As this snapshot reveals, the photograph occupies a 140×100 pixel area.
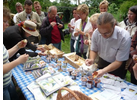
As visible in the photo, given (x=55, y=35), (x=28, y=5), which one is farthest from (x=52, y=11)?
(x=28, y=5)

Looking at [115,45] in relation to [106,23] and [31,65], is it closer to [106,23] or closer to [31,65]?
[106,23]

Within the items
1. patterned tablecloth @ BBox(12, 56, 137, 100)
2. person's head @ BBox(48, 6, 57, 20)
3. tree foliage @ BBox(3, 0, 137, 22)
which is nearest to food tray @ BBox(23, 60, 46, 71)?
patterned tablecloth @ BBox(12, 56, 137, 100)

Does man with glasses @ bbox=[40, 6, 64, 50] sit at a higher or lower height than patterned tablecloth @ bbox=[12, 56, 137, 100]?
higher

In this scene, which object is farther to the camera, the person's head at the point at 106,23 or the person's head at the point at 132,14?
the person's head at the point at 132,14

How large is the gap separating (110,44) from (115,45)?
87 mm

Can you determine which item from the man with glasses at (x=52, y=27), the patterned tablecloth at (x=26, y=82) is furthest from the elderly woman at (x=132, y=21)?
the man with glasses at (x=52, y=27)

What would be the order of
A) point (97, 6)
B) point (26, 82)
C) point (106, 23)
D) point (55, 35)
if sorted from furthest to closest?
point (97, 6), point (55, 35), point (26, 82), point (106, 23)

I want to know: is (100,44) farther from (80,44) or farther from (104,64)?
(80,44)

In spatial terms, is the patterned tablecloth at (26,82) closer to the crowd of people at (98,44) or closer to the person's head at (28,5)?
the crowd of people at (98,44)

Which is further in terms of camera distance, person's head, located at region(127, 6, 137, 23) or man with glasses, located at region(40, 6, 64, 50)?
man with glasses, located at region(40, 6, 64, 50)

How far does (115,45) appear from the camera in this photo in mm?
1879

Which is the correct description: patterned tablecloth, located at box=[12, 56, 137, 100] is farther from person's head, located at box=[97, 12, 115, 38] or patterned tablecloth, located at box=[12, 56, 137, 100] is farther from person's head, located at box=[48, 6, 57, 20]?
person's head, located at box=[48, 6, 57, 20]

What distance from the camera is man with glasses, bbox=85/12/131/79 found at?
1.68 meters

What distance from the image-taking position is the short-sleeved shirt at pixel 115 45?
180 centimetres
